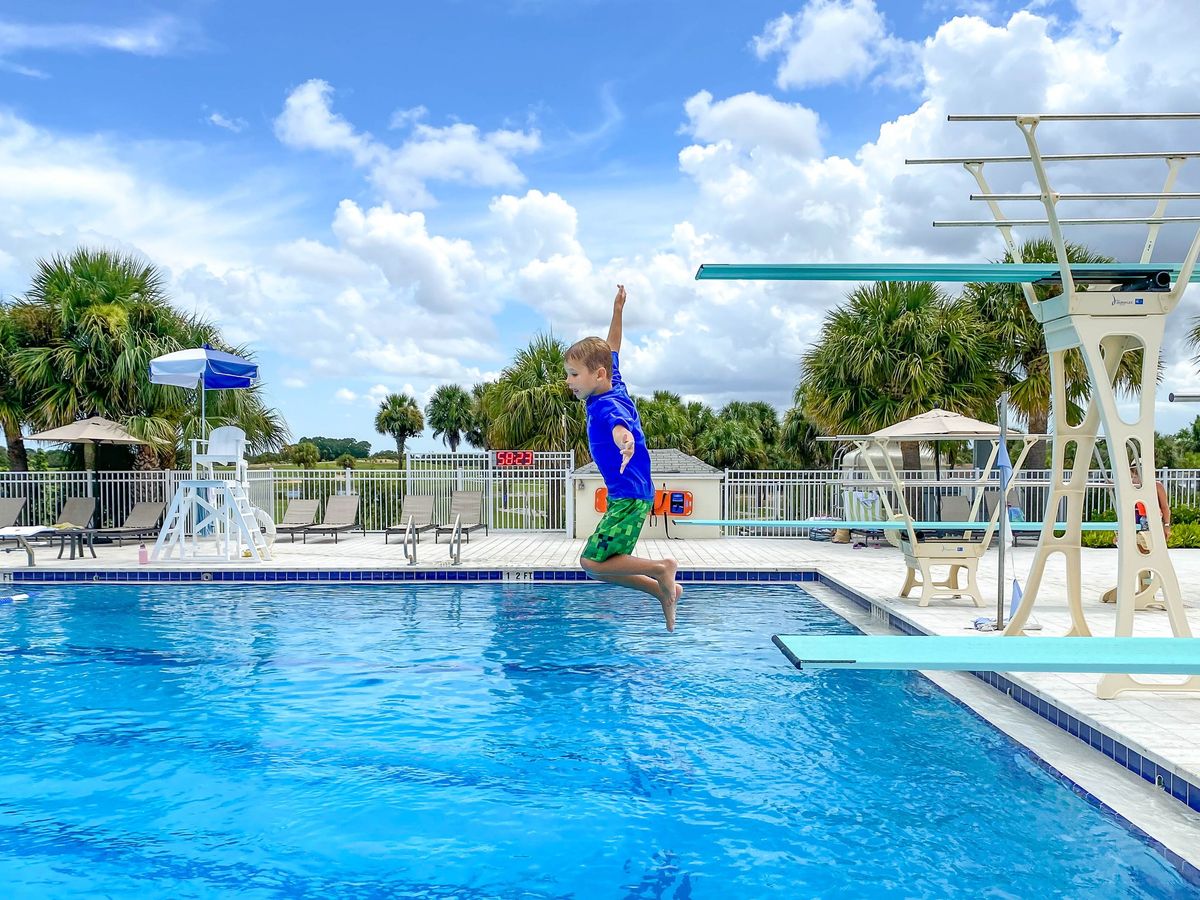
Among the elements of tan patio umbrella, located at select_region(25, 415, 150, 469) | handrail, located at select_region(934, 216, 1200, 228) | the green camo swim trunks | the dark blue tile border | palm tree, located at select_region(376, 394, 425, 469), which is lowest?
the dark blue tile border

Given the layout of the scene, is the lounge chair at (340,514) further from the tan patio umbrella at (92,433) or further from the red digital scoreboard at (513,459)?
the tan patio umbrella at (92,433)

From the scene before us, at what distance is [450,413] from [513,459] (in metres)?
50.8

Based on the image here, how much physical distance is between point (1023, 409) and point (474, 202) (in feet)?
41.9

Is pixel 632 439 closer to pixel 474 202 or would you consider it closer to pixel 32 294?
pixel 474 202

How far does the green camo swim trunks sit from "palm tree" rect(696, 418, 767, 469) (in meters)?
37.4

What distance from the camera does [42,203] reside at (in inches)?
668

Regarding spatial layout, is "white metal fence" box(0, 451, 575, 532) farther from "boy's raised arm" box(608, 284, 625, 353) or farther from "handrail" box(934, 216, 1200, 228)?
"boy's raised arm" box(608, 284, 625, 353)

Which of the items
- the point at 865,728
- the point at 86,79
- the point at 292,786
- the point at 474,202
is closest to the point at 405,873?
the point at 292,786

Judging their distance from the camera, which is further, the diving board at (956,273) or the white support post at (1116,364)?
the white support post at (1116,364)

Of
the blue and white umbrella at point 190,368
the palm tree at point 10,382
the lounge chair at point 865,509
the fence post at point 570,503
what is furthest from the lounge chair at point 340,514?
the lounge chair at point 865,509

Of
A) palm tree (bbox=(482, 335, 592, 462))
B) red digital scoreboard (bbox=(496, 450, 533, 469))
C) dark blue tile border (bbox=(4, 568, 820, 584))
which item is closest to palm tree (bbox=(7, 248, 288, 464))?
A: red digital scoreboard (bbox=(496, 450, 533, 469))

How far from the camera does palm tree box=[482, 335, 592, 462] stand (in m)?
25.6

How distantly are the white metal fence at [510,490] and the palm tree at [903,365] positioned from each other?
143 cm

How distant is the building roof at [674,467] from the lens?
18.1 metres
